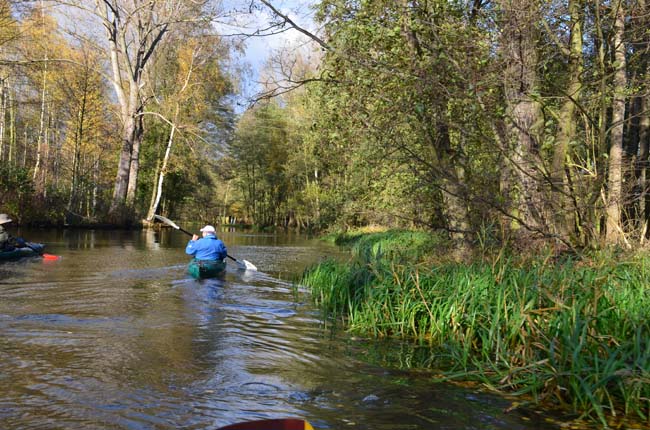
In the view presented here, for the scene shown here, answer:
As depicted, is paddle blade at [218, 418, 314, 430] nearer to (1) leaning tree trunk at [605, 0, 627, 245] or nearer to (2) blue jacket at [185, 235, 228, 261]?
(1) leaning tree trunk at [605, 0, 627, 245]

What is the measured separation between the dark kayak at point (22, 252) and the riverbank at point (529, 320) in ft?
30.3

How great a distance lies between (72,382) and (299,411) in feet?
6.56

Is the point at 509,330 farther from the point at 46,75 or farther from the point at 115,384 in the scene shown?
the point at 46,75

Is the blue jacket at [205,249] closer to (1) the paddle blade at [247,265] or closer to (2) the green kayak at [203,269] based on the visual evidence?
(2) the green kayak at [203,269]

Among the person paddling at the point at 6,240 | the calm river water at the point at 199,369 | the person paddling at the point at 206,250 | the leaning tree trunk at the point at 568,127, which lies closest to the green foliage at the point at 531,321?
the calm river water at the point at 199,369

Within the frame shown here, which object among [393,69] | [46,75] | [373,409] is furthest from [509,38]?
[46,75]

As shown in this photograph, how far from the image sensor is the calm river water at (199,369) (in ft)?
13.5

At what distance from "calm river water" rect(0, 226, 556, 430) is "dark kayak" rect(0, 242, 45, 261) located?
4.30 metres

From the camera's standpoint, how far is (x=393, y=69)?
26.9 feet

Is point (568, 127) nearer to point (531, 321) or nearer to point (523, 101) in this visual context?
point (523, 101)

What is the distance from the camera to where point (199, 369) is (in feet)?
17.4

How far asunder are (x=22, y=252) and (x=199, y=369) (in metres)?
10.7

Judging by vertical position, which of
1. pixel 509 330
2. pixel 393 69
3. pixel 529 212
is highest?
pixel 393 69

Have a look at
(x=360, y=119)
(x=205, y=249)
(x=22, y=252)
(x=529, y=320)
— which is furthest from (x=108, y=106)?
(x=529, y=320)
